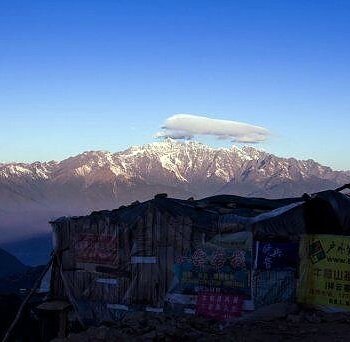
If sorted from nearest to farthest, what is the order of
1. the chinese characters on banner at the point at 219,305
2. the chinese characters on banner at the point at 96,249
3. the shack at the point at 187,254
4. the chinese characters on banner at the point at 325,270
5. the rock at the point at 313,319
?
the rock at the point at 313,319 → the chinese characters on banner at the point at 325,270 → the shack at the point at 187,254 → the chinese characters on banner at the point at 219,305 → the chinese characters on banner at the point at 96,249

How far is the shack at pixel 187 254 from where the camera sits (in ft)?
51.0

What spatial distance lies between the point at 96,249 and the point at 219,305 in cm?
439

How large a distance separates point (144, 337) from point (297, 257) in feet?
14.6

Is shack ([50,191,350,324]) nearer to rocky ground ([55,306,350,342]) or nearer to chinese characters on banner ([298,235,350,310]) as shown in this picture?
chinese characters on banner ([298,235,350,310])

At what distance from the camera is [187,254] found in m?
16.7

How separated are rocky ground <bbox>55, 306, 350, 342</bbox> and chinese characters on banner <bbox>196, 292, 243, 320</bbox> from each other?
0.71m

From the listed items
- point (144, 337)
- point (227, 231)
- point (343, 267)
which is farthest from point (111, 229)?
point (343, 267)

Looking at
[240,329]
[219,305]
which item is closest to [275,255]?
[219,305]

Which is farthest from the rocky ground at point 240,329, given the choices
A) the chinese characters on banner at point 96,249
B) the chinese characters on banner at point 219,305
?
the chinese characters on banner at point 96,249

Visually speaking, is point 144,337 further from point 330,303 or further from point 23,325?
point 23,325

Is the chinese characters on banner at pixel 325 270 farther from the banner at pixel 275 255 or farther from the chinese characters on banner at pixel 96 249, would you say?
the chinese characters on banner at pixel 96 249

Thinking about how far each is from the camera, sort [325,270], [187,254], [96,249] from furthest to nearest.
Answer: [96,249] → [187,254] → [325,270]

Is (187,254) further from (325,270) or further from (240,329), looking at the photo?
(240,329)

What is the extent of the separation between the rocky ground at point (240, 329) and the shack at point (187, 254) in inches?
47.2
